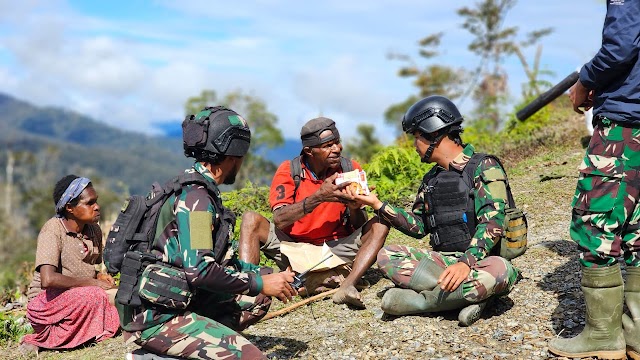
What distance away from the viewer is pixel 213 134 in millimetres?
4316

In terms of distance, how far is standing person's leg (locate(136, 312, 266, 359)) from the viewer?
421cm

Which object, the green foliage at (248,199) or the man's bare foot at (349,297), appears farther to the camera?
the green foliage at (248,199)

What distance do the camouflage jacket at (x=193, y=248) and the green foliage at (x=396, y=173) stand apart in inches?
221

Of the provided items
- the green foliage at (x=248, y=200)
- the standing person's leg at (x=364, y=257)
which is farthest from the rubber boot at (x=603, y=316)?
the green foliage at (x=248, y=200)

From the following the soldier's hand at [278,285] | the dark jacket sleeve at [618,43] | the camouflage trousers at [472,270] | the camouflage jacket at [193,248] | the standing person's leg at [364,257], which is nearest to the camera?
the dark jacket sleeve at [618,43]

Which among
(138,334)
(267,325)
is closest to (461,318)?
(267,325)

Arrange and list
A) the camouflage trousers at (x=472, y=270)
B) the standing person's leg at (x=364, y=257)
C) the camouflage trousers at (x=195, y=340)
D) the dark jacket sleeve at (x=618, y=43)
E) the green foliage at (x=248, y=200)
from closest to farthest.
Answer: the dark jacket sleeve at (x=618, y=43)
the camouflage trousers at (x=195, y=340)
the camouflage trousers at (x=472, y=270)
the standing person's leg at (x=364, y=257)
the green foliage at (x=248, y=200)

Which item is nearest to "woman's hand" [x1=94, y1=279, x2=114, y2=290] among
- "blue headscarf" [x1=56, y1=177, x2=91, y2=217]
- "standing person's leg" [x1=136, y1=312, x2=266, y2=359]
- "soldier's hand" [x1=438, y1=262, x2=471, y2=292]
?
"blue headscarf" [x1=56, y1=177, x2=91, y2=217]

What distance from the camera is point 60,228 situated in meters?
6.62

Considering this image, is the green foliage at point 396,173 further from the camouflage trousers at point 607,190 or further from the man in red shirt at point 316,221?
the camouflage trousers at point 607,190

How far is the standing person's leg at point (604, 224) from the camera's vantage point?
164 inches

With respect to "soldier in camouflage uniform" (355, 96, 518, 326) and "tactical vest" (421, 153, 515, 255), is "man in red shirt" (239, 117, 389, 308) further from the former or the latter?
"tactical vest" (421, 153, 515, 255)

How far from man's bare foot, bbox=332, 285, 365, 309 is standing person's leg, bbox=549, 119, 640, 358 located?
2175 mm

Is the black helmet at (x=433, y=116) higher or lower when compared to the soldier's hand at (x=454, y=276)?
higher
